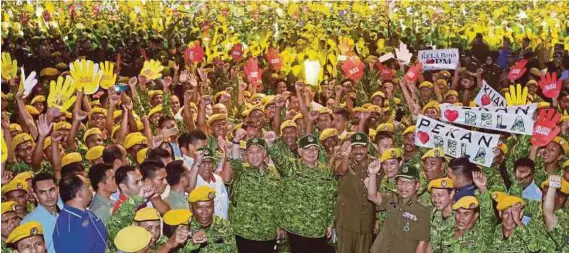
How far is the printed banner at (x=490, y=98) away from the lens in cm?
984

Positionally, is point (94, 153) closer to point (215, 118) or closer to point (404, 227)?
point (215, 118)

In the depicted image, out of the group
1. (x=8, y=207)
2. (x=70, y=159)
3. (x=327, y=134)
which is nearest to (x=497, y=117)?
(x=327, y=134)

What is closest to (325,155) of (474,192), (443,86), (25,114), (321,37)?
(474,192)

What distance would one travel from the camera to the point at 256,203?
723 cm

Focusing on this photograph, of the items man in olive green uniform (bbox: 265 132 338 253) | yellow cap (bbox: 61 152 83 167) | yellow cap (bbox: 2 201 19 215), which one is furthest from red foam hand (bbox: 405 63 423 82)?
yellow cap (bbox: 2 201 19 215)

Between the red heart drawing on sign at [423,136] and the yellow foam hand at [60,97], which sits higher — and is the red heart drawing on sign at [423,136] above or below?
below

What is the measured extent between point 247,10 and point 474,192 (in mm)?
18363

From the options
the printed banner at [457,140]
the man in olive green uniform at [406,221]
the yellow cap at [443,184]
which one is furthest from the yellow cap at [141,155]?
the yellow cap at [443,184]

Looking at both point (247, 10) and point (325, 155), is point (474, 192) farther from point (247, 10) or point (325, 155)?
point (247, 10)

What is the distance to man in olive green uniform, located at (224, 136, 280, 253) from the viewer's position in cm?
721

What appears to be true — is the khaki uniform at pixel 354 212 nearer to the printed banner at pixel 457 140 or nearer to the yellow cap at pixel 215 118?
the printed banner at pixel 457 140

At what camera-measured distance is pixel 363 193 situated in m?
7.51

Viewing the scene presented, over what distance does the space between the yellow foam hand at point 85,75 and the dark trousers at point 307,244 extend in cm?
278

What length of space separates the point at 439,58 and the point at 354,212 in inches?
184
